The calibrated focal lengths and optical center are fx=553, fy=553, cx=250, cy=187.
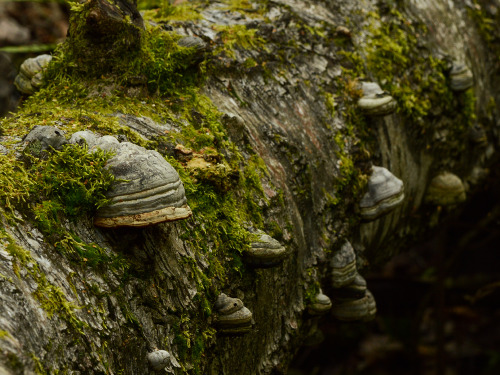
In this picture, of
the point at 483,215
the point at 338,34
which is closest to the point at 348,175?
the point at 338,34

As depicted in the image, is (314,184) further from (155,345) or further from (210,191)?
(155,345)

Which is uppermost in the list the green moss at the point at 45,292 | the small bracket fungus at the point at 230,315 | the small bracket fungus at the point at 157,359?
the green moss at the point at 45,292

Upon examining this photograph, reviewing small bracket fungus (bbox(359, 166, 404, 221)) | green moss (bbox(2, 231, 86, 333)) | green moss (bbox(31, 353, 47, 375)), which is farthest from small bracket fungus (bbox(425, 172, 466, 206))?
green moss (bbox(31, 353, 47, 375))

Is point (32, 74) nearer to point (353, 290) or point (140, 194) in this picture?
point (140, 194)

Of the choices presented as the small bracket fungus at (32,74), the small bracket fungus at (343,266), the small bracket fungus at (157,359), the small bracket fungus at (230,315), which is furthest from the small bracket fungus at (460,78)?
the small bracket fungus at (157,359)

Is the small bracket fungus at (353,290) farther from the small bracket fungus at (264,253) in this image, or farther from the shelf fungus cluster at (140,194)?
the shelf fungus cluster at (140,194)

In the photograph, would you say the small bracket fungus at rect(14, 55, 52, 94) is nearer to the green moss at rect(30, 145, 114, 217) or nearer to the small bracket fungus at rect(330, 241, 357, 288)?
the green moss at rect(30, 145, 114, 217)
